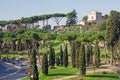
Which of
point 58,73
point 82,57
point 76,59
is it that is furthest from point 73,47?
point 82,57

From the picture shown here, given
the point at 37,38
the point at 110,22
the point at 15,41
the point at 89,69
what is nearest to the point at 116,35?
the point at 110,22

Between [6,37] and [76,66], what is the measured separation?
77.1 metres

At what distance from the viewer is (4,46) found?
16662 centimetres

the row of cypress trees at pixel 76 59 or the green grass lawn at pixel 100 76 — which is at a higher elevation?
the row of cypress trees at pixel 76 59

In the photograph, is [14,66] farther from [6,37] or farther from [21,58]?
[6,37]

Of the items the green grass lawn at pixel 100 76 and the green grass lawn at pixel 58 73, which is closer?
the green grass lawn at pixel 100 76

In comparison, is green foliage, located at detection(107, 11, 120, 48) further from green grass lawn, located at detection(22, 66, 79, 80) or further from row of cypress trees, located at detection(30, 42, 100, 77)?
green grass lawn, located at detection(22, 66, 79, 80)

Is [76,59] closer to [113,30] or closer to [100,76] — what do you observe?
[100,76]

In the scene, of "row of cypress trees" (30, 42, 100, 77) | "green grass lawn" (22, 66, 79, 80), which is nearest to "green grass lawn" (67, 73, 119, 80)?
"row of cypress trees" (30, 42, 100, 77)

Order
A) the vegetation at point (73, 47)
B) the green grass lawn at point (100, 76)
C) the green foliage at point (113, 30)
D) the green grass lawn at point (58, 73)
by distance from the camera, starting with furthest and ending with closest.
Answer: the green foliage at point (113, 30) < the vegetation at point (73, 47) < the green grass lawn at point (58, 73) < the green grass lawn at point (100, 76)

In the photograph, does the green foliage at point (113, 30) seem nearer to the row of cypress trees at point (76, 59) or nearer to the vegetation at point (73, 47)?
the vegetation at point (73, 47)

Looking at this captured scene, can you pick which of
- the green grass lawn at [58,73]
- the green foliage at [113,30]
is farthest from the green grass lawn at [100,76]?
the green foliage at [113,30]

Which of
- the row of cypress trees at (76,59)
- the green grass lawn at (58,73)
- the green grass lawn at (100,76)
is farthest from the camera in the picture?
the green grass lawn at (58,73)

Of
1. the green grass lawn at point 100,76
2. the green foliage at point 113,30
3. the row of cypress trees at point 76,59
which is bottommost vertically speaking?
the green grass lawn at point 100,76
